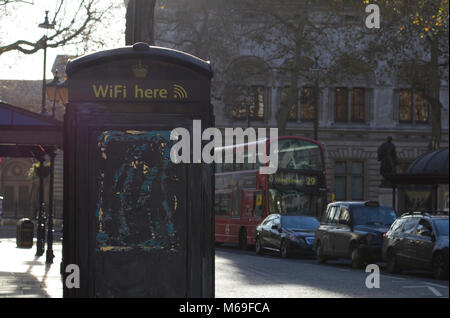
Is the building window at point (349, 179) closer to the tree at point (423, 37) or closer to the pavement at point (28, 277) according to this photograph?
the tree at point (423, 37)

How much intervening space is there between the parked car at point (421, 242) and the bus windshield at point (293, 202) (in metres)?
13.8

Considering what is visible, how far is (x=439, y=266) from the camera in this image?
65.5ft

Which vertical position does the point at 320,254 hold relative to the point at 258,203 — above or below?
below

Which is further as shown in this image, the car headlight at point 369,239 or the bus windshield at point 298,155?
the bus windshield at point 298,155

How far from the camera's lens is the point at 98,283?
8.34 metres

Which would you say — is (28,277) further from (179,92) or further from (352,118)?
(352,118)

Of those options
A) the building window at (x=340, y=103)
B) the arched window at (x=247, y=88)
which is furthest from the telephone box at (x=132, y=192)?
the building window at (x=340, y=103)

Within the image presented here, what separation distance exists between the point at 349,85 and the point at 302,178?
29.1 m

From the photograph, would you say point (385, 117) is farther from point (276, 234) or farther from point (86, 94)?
point (86, 94)

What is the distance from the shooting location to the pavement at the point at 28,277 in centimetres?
1497

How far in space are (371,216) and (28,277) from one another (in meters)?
9.53

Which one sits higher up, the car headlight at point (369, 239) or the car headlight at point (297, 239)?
the car headlight at point (369, 239)

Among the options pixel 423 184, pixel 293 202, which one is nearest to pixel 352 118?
pixel 293 202
